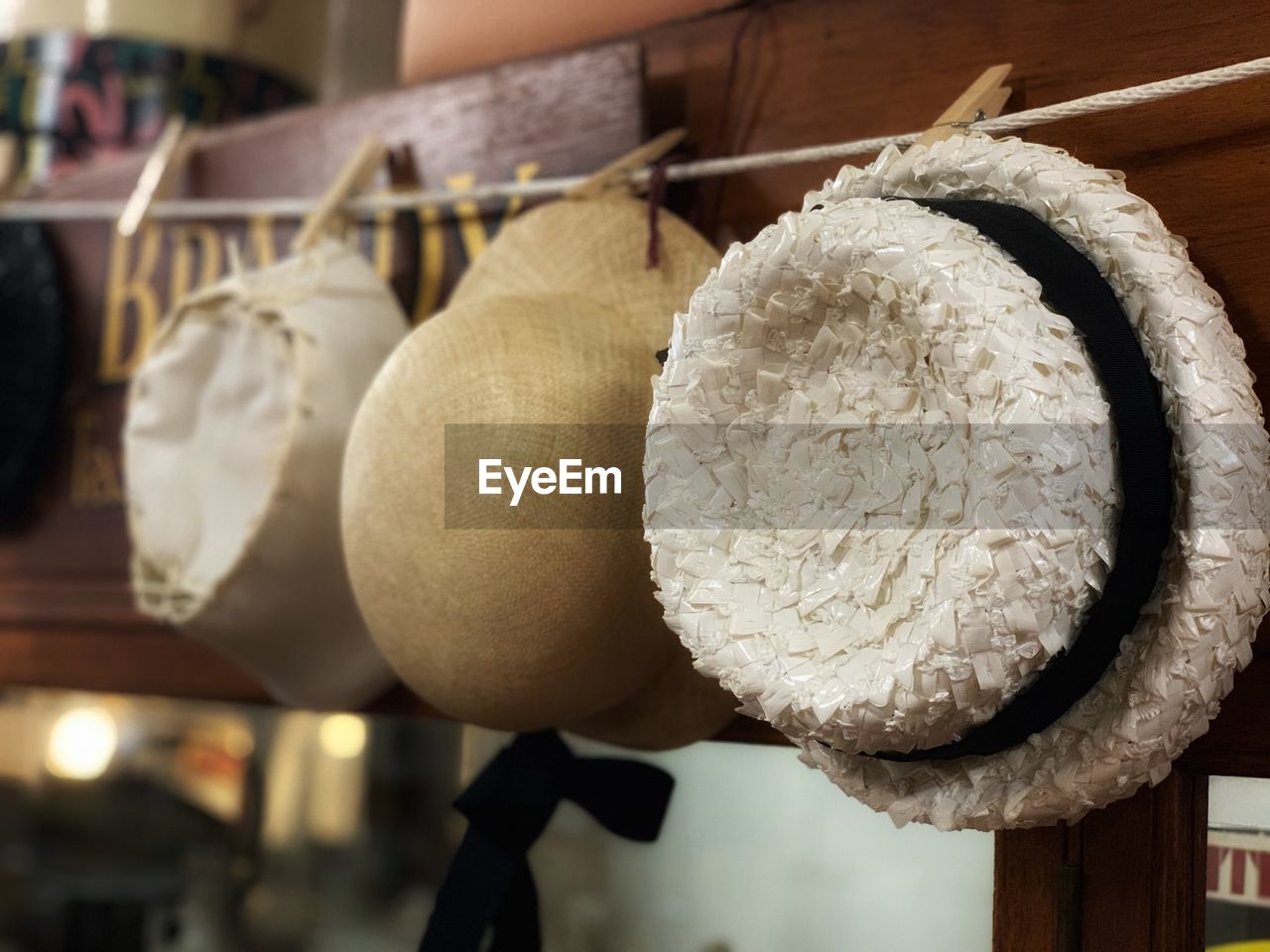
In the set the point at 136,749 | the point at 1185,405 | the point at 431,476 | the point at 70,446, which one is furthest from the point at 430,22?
the point at 136,749

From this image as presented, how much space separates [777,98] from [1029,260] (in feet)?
0.98

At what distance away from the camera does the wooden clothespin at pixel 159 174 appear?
99 centimetres

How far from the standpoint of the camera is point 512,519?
62 centimetres

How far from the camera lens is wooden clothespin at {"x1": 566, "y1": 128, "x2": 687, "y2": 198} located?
0.73 meters

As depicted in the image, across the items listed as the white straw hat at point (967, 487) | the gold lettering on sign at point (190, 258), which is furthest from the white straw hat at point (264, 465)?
the white straw hat at point (967, 487)

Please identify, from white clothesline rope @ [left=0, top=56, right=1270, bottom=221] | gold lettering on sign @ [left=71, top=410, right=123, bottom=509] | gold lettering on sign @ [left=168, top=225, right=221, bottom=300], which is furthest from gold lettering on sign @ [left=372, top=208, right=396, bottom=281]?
gold lettering on sign @ [left=71, top=410, right=123, bottom=509]

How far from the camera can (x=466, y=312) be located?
26.0 inches

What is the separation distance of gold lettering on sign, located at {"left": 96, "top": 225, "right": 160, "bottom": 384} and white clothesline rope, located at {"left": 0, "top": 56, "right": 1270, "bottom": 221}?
1.3 inches

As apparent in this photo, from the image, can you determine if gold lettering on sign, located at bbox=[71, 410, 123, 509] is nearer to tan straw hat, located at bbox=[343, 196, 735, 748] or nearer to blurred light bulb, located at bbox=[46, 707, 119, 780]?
blurred light bulb, located at bbox=[46, 707, 119, 780]

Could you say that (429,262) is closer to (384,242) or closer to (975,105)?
(384,242)

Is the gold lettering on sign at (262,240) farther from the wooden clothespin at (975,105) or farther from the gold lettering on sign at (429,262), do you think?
the wooden clothespin at (975,105)

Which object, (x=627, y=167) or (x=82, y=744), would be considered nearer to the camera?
(x=627, y=167)

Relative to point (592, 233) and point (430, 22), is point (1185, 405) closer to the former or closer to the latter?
point (592, 233)

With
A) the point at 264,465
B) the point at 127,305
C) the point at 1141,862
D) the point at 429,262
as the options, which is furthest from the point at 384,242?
the point at 1141,862
